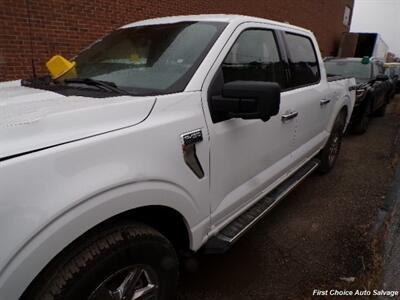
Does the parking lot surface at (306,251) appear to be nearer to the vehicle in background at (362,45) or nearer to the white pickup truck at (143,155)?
the white pickup truck at (143,155)

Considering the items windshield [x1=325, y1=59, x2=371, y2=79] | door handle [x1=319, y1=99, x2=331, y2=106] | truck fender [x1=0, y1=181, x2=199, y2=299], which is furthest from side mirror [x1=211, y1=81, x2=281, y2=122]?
windshield [x1=325, y1=59, x2=371, y2=79]

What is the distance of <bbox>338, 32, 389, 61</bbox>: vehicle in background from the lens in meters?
19.9

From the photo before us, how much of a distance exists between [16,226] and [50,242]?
0.45ft

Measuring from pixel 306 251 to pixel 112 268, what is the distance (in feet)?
6.68

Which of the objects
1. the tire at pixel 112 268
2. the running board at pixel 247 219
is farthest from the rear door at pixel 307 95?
the tire at pixel 112 268

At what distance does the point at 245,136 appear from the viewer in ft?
7.66

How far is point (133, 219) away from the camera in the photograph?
1.75m

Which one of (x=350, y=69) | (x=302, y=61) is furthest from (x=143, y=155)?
(x=350, y=69)

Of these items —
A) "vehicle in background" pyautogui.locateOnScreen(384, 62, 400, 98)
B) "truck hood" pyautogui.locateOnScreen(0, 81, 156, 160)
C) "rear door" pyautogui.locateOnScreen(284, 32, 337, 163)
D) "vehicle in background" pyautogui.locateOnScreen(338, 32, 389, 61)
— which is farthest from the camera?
"vehicle in background" pyautogui.locateOnScreen(338, 32, 389, 61)

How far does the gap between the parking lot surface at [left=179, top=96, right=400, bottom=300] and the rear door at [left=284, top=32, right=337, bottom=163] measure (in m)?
0.63

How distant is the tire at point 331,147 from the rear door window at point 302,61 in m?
0.98

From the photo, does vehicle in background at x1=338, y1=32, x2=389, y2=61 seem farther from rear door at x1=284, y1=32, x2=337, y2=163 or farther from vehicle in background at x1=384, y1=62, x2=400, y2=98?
rear door at x1=284, y1=32, x2=337, y2=163

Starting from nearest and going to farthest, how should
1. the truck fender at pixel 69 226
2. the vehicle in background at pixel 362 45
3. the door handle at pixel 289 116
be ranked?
the truck fender at pixel 69 226, the door handle at pixel 289 116, the vehicle in background at pixel 362 45

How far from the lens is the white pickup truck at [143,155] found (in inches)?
50.3
